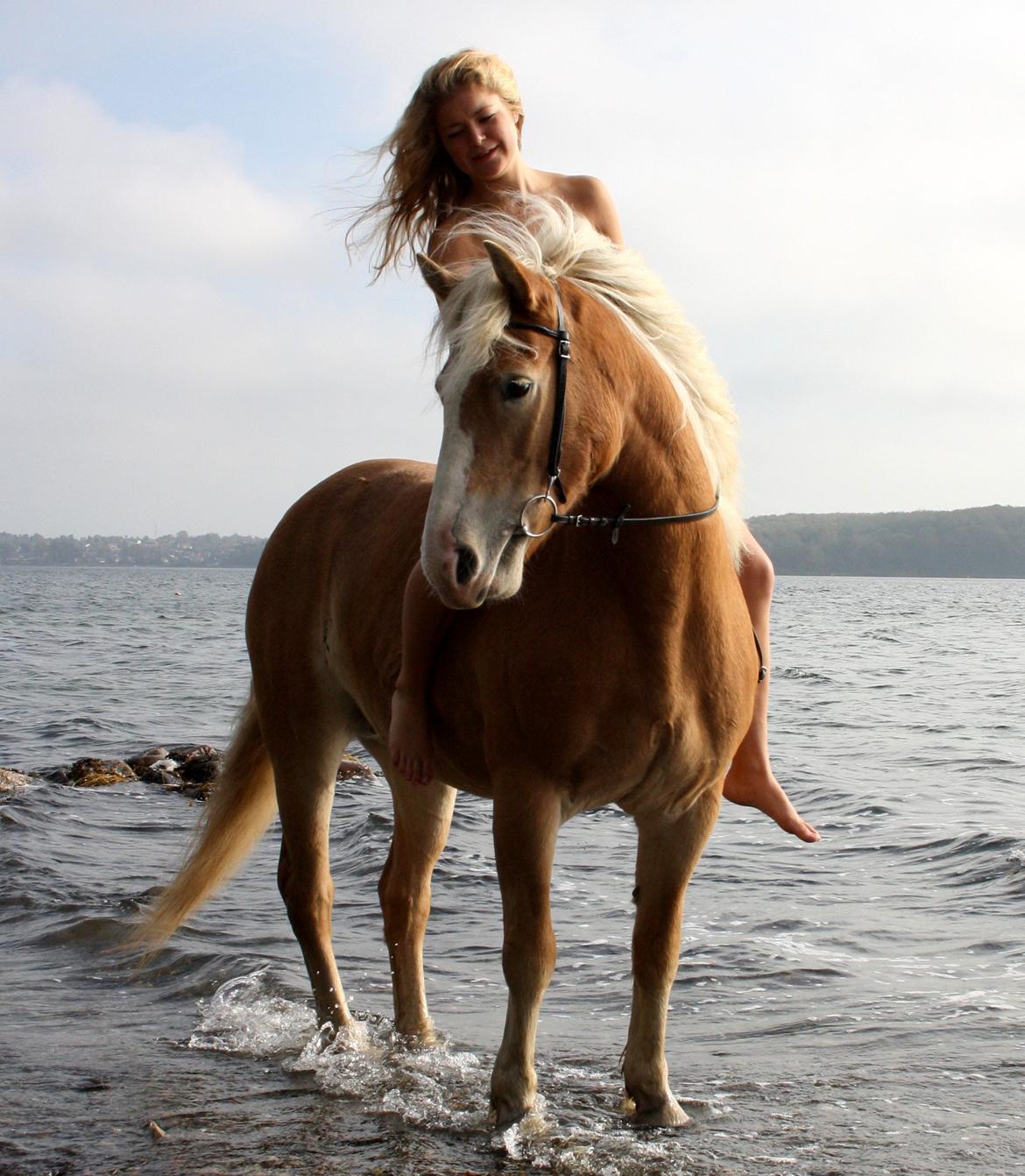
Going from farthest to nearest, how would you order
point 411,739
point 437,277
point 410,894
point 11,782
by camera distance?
point 11,782 < point 410,894 < point 411,739 < point 437,277

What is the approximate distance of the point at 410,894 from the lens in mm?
4922

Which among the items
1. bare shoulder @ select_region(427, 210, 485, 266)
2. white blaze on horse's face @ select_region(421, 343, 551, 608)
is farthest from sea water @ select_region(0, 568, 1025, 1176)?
bare shoulder @ select_region(427, 210, 485, 266)

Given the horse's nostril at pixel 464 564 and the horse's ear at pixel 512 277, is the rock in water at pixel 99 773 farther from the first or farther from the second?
the horse's ear at pixel 512 277

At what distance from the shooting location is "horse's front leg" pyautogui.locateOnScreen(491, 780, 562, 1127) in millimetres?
3426

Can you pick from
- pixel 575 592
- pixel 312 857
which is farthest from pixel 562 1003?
pixel 575 592

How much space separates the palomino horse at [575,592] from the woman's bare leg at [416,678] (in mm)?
51

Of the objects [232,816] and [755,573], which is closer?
[755,573]

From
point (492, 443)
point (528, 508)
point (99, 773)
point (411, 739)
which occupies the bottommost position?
point (99, 773)

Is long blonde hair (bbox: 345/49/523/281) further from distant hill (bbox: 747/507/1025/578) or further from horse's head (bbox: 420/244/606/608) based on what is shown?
distant hill (bbox: 747/507/1025/578)

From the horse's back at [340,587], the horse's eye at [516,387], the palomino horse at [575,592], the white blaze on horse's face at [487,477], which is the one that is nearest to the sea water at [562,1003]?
the palomino horse at [575,592]

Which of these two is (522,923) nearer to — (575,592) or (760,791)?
(575,592)

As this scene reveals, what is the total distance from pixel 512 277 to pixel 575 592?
34.8 inches

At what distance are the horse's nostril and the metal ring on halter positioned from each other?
161 mm

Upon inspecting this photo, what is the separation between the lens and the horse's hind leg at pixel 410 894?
4867 millimetres
